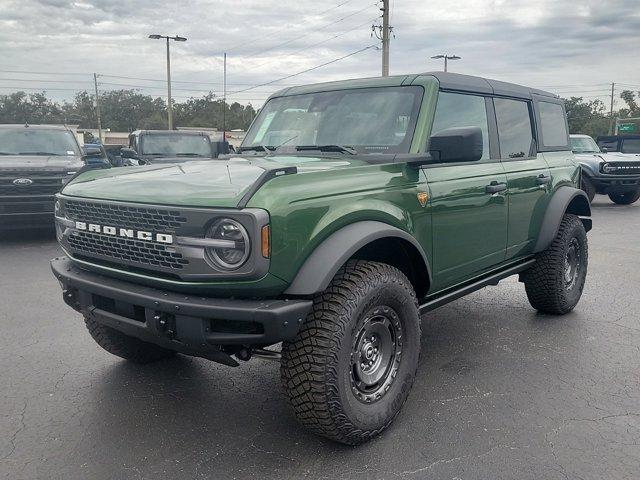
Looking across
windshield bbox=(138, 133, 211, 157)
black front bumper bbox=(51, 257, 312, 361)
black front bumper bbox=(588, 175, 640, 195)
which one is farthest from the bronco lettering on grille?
black front bumper bbox=(588, 175, 640, 195)

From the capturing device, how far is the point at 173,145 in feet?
43.1

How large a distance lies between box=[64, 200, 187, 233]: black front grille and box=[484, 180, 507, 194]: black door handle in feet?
7.36

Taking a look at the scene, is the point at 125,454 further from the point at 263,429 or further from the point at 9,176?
the point at 9,176

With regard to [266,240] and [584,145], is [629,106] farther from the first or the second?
[266,240]

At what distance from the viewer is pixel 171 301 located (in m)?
2.57

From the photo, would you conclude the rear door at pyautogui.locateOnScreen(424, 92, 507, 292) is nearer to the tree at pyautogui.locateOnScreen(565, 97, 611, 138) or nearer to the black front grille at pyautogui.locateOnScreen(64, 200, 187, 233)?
the black front grille at pyautogui.locateOnScreen(64, 200, 187, 233)

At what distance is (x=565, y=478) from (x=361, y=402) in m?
1.00

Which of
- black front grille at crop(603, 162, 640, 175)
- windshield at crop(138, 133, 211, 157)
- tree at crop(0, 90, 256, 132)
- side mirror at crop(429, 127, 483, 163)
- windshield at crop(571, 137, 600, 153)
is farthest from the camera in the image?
tree at crop(0, 90, 256, 132)

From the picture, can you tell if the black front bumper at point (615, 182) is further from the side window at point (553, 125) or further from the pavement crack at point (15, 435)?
the pavement crack at point (15, 435)

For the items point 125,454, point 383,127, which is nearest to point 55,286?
point 125,454

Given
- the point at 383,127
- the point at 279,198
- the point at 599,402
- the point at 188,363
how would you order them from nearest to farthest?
the point at 279,198 → the point at 599,402 → the point at 383,127 → the point at 188,363

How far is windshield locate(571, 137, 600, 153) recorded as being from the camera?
1525 cm

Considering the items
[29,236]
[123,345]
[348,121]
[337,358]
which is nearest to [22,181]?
[29,236]

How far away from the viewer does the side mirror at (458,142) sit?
3.15 m
